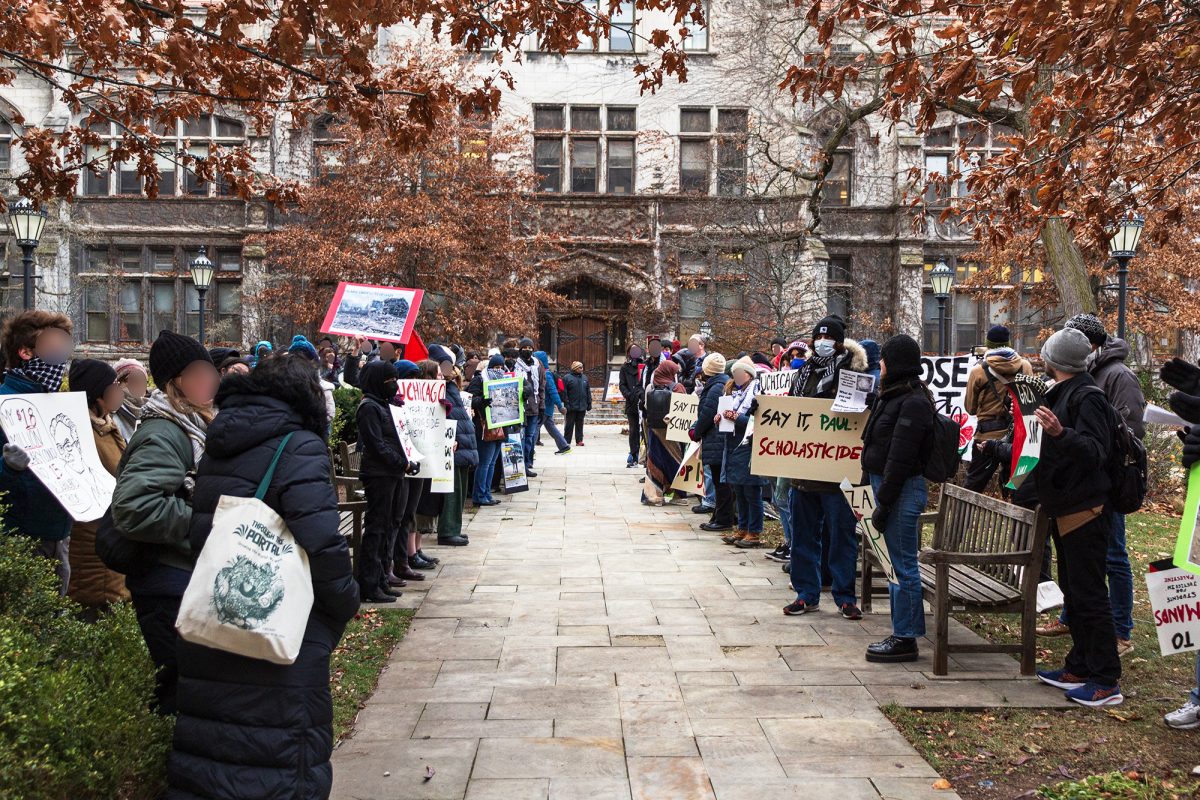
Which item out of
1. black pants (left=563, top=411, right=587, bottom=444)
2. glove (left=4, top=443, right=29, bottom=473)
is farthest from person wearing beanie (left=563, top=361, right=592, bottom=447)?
glove (left=4, top=443, right=29, bottom=473)

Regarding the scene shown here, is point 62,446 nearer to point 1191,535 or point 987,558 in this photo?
point 987,558

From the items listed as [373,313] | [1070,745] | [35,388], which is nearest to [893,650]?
[1070,745]

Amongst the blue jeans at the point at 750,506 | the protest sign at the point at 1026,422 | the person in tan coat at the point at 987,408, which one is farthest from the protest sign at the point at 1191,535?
the blue jeans at the point at 750,506

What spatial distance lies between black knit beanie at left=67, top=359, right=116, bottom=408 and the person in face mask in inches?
6.9

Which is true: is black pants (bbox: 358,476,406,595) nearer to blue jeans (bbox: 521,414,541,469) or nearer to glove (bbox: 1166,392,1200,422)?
glove (bbox: 1166,392,1200,422)

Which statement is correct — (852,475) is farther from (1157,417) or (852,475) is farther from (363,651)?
(363,651)

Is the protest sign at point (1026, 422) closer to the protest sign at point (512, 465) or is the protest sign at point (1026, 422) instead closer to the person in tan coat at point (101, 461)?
the person in tan coat at point (101, 461)

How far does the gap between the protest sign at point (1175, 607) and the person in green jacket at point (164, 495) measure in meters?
4.41

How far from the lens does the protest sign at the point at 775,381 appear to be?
10.4 meters

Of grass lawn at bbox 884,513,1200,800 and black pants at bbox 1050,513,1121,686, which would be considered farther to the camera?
black pants at bbox 1050,513,1121,686

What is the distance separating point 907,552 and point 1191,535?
1.98 metres

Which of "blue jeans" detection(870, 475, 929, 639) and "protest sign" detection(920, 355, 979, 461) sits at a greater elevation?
"protest sign" detection(920, 355, 979, 461)

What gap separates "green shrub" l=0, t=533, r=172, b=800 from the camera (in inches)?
113

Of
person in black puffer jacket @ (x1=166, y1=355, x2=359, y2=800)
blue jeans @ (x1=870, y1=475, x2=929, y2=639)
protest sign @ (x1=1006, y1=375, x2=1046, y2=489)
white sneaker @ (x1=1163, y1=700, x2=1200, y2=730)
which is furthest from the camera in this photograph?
blue jeans @ (x1=870, y1=475, x2=929, y2=639)
